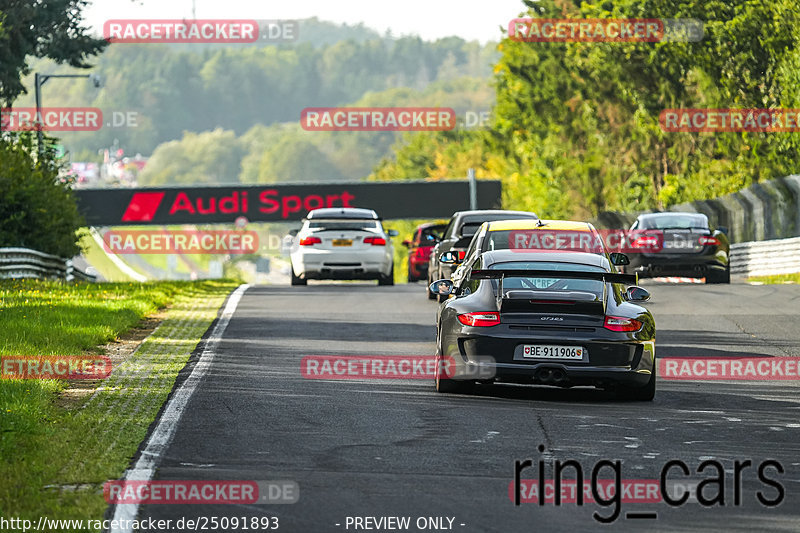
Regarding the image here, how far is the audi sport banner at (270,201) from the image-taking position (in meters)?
61.1

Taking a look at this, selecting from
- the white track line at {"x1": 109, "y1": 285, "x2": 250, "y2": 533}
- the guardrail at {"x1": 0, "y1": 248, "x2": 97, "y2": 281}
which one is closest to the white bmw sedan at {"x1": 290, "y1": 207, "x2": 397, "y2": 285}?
the guardrail at {"x1": 0, "y1": 248, "x2": 97, "y2": 281}

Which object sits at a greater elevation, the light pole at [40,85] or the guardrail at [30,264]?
the light pole at [40,85]

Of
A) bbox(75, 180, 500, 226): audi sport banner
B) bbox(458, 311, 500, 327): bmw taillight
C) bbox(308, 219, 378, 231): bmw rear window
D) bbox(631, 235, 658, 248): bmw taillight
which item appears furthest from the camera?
bbox(75, 180, 500, 226): audi sport banner

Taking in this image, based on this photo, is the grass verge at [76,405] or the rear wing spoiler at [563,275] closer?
the grass verge at [76,405]

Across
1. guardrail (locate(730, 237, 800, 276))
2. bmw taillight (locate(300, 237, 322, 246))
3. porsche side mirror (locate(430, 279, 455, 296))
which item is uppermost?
porsche side mirror (locate(430, 279, 455, 296))

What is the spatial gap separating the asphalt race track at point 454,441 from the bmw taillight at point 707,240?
38.5 feet

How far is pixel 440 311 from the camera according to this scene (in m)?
13.1

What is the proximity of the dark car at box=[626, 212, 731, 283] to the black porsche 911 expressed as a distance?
53.9 ft

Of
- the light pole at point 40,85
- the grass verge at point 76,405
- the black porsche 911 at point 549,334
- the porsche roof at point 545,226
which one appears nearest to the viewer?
the grass verge at point 76,405

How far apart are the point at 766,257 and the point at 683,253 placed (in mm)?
6397

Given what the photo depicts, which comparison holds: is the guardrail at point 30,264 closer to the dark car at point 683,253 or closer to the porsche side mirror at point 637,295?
the dark car at point 683,253

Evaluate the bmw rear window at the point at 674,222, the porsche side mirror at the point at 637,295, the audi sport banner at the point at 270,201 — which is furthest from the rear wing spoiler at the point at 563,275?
the audi sport banner at the point at 270,201

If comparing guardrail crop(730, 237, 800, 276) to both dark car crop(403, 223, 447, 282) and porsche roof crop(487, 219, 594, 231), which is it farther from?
porsche roof crop(487, 219, 594, 231)

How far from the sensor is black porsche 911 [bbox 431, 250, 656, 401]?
1203 cm
